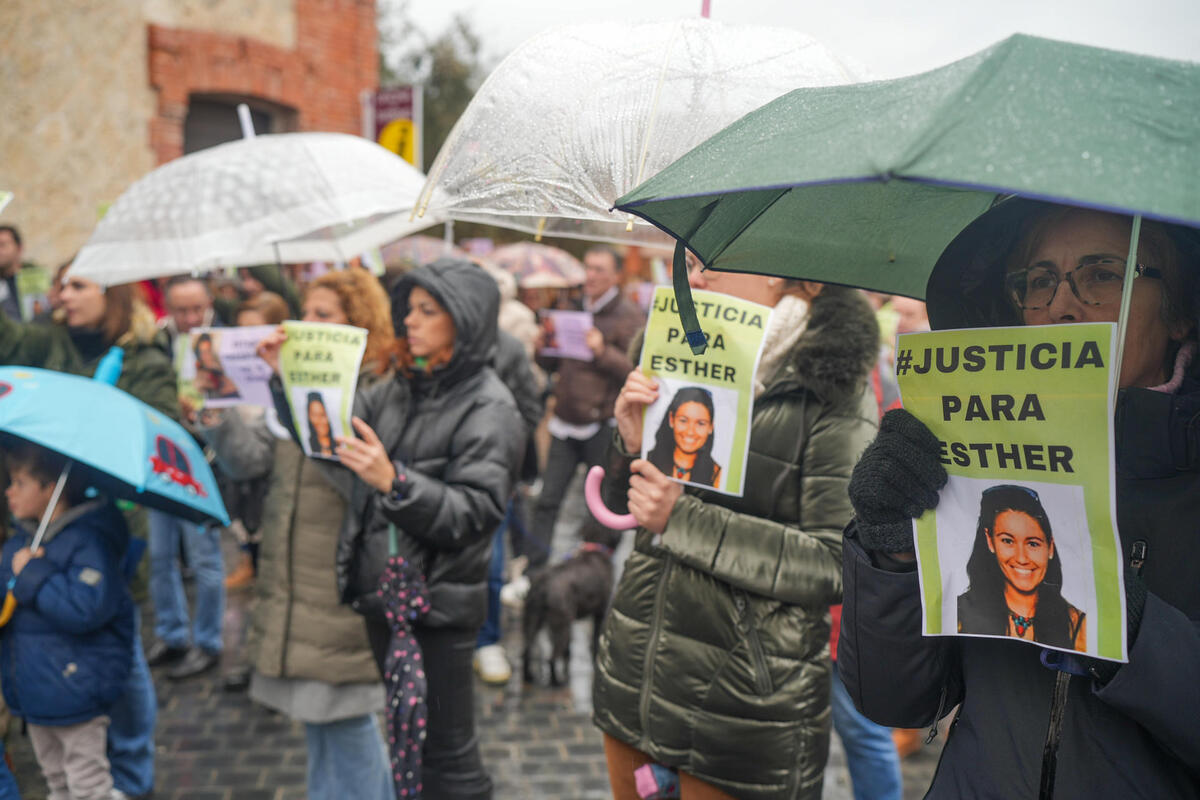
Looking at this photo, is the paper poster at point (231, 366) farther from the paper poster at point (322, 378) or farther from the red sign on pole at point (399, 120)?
the red sign on pole at point (399, 120)

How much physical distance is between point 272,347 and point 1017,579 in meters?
2.63

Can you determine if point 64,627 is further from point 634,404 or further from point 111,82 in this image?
point 111,82

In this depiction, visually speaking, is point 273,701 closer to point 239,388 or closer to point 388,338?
point 239,388

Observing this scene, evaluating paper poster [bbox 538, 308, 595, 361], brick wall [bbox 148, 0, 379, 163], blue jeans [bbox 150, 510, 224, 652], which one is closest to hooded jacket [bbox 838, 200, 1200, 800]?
blue jeans [bbox 150, 510, 224, 652]

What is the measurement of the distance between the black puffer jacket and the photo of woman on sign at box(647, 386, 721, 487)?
0.99m

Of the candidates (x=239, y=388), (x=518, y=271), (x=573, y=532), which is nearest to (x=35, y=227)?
(x=518, y=271)

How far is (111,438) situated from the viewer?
302 centimetres

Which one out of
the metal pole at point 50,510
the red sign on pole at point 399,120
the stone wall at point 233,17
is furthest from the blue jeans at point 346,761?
the stone wall at point 233,17

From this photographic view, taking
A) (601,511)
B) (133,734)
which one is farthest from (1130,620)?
(133,734)

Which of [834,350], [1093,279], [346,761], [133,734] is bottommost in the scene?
[133,734]

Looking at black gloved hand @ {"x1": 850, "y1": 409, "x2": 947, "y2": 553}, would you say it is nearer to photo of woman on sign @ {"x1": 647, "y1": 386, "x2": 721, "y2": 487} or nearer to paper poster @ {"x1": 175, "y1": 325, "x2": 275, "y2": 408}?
photo of woman on sign @ {"x1": 647, "y1": 386, "x2": 721, "y2": 487}

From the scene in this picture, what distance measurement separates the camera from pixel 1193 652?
1.28 meters

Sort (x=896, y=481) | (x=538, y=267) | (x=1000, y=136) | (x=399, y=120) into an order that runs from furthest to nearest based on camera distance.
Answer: (x=538, y=267) < (x=399, y=120) < (x=896, y=481) < (x=1000, y=136)

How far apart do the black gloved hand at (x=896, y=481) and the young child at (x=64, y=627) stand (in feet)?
8.87
